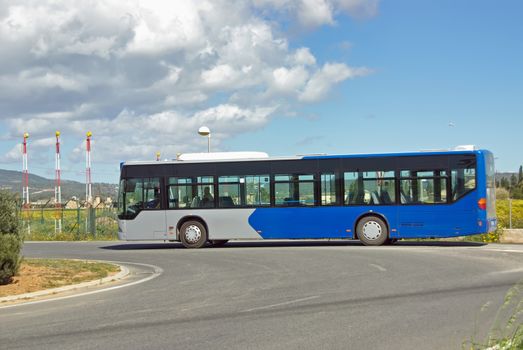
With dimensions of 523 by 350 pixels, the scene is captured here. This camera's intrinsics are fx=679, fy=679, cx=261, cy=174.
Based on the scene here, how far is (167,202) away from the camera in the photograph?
2306 cm

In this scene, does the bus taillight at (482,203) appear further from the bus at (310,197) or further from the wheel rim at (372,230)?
the wheel rim at (372,230)

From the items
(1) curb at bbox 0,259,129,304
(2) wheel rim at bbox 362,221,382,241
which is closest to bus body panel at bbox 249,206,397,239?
(2) wheel rim at bbox 362,221,382,241

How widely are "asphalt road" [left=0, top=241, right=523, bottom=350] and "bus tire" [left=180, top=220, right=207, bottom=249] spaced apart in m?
5.94

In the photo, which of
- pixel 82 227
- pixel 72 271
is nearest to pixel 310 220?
pixel 72 271

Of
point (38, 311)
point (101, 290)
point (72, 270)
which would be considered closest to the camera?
point (38, 311)

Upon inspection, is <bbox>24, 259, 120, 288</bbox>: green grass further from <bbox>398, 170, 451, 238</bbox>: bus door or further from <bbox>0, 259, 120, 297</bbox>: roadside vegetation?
<bbox>398, 170, 451, 238</bbox>: bus door

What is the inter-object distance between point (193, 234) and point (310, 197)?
4210mm

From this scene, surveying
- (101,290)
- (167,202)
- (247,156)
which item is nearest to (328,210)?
(247,156)

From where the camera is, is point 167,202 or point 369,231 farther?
point 167,202

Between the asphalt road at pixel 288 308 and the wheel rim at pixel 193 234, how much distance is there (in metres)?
5.95

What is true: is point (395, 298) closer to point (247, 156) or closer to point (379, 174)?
point (379, 174)

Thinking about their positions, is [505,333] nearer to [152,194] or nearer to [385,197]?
[385,197]

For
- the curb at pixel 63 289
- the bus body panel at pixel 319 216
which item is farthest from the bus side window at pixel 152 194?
the curb at pixel 63 289

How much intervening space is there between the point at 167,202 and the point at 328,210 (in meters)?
5.50
